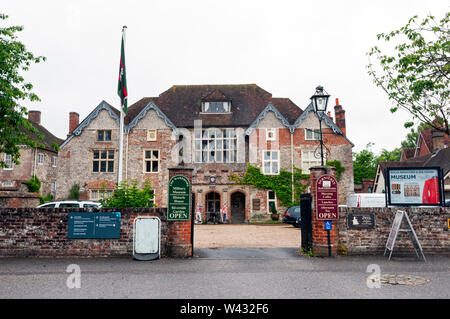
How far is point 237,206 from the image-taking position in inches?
1144

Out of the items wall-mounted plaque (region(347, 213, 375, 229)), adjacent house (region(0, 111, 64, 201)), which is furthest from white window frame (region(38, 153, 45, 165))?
wall-mounted plaque (region(347, 213, 375, 229))

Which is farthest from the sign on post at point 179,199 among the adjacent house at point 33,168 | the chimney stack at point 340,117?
the adjacent house at point 33,168

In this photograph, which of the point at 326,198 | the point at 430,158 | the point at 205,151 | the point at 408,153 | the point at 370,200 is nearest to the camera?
the point at 326,198

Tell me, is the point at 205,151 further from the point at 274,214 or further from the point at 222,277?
the point at 222,277

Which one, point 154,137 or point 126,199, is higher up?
point 154,137

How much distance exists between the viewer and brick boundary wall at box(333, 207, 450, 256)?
1040 centimetres

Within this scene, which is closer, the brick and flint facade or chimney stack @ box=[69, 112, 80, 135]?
the brick and flint facade

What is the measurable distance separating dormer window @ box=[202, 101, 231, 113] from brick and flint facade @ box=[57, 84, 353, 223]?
4.00 ft

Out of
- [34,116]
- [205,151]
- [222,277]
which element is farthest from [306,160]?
[34,116]

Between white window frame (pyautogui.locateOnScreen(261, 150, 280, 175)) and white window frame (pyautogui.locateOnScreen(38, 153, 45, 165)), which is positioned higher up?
white window frame (pyautogui.locateOnScreen(38, 153, 45, 165))

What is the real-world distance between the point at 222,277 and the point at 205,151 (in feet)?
71.3

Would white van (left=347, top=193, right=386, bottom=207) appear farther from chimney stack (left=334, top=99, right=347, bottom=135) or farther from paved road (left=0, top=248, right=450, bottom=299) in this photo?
chimney stack (left=334, top=99, right=347, bottom=135)

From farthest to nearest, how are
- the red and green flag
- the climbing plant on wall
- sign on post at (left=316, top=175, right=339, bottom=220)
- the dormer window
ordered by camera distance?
1. the dormer window
2. the climbing plant on wall
3. the red and green flag
4. sign on post at (left=316, top=175, right=339, bottom=220)

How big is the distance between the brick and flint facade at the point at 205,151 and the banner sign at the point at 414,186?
56.4 ft
